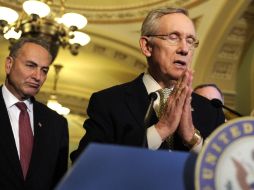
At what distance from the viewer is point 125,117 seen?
1278 millimetres

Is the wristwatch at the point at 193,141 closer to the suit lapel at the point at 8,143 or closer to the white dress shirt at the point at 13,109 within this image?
the suit lapel at the point at 8,143

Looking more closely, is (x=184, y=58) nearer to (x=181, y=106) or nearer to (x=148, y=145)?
(x=181, y=106)

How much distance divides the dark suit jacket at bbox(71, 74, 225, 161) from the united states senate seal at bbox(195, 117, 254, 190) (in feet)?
1.25

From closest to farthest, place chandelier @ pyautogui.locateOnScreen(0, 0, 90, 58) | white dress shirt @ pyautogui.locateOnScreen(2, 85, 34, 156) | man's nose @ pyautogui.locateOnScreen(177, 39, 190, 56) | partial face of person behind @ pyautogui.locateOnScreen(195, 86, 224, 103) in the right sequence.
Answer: man's nose @ pyautogui.locateOnScreen(177, 39, 190, 56)
white dress shirt @ pyautogui.locateOnScreen(2, 85, 34, 156)
partial face of person behind @ pyautogui.locateOnScreen(195, 86, 224, 103)
chandelier @ pyautogui.locateOnScreen(0, 0, 90, 58)

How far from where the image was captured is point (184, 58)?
4.50ft

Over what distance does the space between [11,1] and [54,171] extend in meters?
6.89

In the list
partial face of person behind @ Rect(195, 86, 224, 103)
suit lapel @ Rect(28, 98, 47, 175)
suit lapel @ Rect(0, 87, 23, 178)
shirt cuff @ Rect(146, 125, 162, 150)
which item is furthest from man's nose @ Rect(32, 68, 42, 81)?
partial face of person behind @ Rect(195, 86, 224, 103)

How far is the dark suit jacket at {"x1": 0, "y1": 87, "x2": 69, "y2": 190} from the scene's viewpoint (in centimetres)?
165

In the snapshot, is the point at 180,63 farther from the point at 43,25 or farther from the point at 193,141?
the point at 43,25

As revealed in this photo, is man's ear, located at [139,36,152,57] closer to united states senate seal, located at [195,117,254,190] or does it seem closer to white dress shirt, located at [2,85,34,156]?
white dress shirt, located at [2,85,34,156]

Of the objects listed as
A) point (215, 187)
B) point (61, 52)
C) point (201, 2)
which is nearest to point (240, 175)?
point (215, 187)

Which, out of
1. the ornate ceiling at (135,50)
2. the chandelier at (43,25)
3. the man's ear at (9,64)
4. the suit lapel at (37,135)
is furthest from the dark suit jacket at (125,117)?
the ornate ceiling at (135,50)

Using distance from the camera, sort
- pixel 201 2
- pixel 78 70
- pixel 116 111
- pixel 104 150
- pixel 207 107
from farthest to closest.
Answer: pixel 78 70 < pixel 201 2 < pixel 207 107 < pixel 116 111 < pixel 104 150

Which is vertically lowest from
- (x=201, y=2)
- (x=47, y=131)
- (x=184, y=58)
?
(x=47, y=131)
